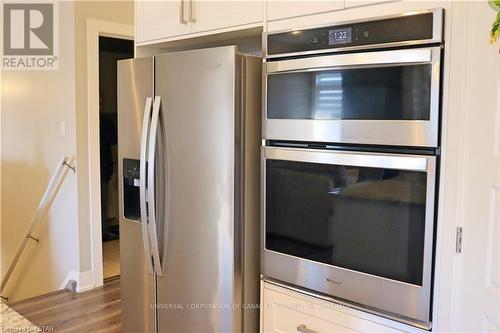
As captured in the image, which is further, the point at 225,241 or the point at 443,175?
the point at 225,241

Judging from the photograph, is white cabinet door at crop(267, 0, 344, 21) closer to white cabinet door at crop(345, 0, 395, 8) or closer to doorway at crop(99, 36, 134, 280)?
white cabinet door at crop(345, 0, 395, 8)

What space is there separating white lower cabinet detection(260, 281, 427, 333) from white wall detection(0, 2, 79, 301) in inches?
84.7

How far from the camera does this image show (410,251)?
1.50 metres

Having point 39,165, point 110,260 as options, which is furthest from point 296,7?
point 110,260

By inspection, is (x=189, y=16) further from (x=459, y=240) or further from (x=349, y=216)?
(x=459, y=240)

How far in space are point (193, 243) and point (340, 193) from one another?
69 cm

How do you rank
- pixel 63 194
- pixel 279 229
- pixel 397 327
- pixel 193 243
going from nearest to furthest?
pixel 397 327 → pixel 279 229 → pixel 193 243 → pixel 63 194

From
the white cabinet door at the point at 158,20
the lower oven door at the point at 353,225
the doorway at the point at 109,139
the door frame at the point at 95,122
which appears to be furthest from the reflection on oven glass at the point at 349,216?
the doorway at the point at 109,139

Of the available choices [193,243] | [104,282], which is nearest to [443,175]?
[193,243]

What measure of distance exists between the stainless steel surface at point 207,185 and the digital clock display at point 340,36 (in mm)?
344

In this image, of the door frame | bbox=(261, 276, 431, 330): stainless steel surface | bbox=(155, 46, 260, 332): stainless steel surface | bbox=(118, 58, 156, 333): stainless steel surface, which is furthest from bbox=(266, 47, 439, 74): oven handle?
the door frame

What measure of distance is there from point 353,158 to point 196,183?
0.67 m

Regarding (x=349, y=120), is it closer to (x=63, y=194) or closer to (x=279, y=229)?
(x=279, y=229)

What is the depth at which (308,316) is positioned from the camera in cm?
181
